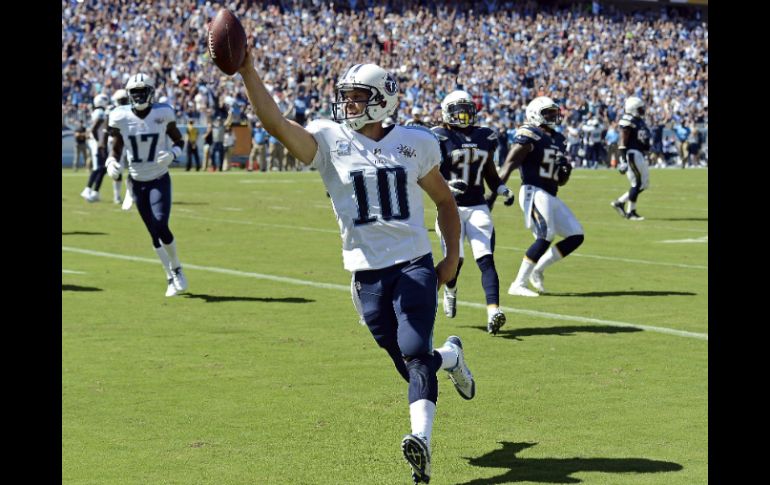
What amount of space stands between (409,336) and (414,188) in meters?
0.77

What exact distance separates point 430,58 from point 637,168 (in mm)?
28325

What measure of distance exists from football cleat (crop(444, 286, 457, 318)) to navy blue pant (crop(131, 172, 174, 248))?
3061 mm

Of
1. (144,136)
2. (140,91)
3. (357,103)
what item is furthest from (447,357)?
(140,91)

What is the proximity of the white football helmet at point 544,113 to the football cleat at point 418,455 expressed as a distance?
7.40m

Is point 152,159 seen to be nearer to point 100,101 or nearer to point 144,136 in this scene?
point 144,136

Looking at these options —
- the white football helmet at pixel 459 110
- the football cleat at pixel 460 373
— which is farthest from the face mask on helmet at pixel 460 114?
the football cleat at pixel 460 373

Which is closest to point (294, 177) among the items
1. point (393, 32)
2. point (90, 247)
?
point (393, 32)

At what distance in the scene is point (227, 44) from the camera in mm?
5723

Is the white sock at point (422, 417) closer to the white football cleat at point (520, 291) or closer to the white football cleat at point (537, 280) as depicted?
the white football cleat at point (520, 291)

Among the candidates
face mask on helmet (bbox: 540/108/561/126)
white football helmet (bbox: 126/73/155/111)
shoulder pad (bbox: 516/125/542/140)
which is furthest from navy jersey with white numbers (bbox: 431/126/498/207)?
white football helmet (bbox: 126/73/155/111)

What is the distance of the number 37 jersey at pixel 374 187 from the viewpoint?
253 inches
